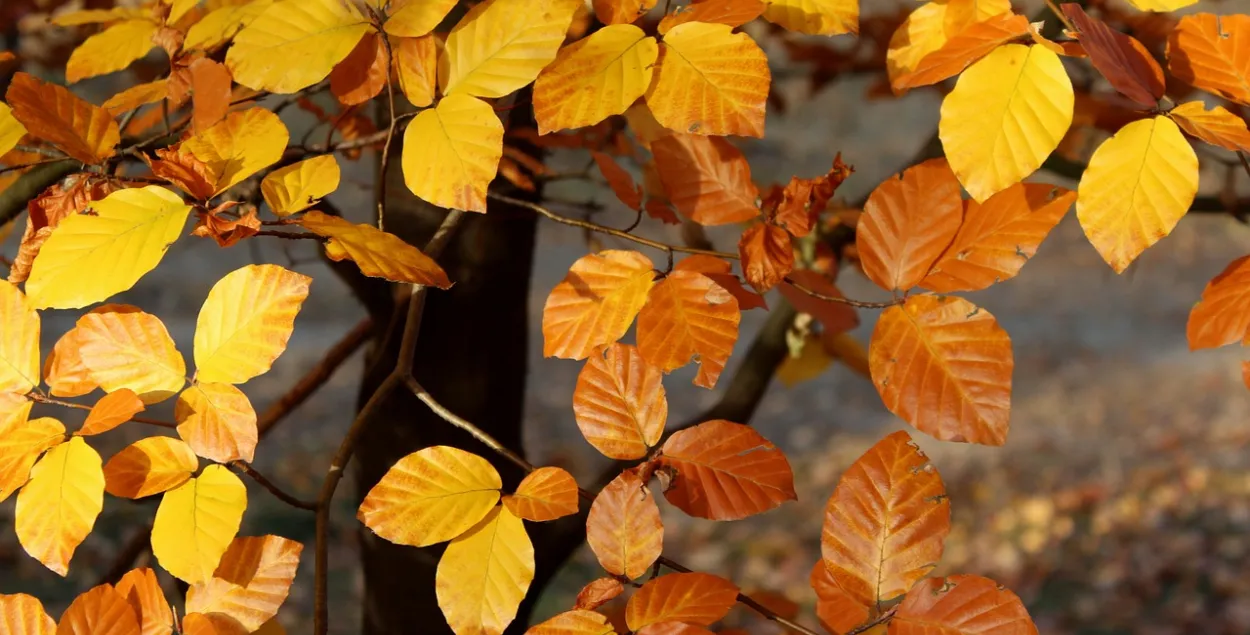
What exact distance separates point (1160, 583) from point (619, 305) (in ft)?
10.1

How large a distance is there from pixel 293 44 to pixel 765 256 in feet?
0.88

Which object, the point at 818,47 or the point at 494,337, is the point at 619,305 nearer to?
the point at 494,337

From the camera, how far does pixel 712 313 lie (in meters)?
0.48

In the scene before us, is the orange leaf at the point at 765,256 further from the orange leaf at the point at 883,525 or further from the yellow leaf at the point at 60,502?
the yellow leaf at the point at 60,502

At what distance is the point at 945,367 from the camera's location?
46 centimetres

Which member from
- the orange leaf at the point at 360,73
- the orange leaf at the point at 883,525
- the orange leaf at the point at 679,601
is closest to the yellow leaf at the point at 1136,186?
the orange leaf at the point at 883,525

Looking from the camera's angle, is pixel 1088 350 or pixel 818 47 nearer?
pixel 818 47

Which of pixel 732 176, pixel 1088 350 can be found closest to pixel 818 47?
pixel 732 176

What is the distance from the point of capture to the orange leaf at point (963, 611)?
1.41 ft

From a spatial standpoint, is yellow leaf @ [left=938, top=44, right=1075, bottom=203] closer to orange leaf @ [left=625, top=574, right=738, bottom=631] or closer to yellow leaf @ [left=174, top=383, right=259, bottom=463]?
orange leaf @ [left=625, top=574, right=738, bottom=631]

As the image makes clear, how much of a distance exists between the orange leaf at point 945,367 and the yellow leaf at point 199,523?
1.05 ft

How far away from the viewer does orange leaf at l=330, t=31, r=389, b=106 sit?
0.52m

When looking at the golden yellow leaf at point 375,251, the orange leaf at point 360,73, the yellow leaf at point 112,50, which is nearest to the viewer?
the golden yellow leaf at point 375,251

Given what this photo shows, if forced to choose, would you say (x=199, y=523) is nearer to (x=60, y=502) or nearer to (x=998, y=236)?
(x=60, y=502)
